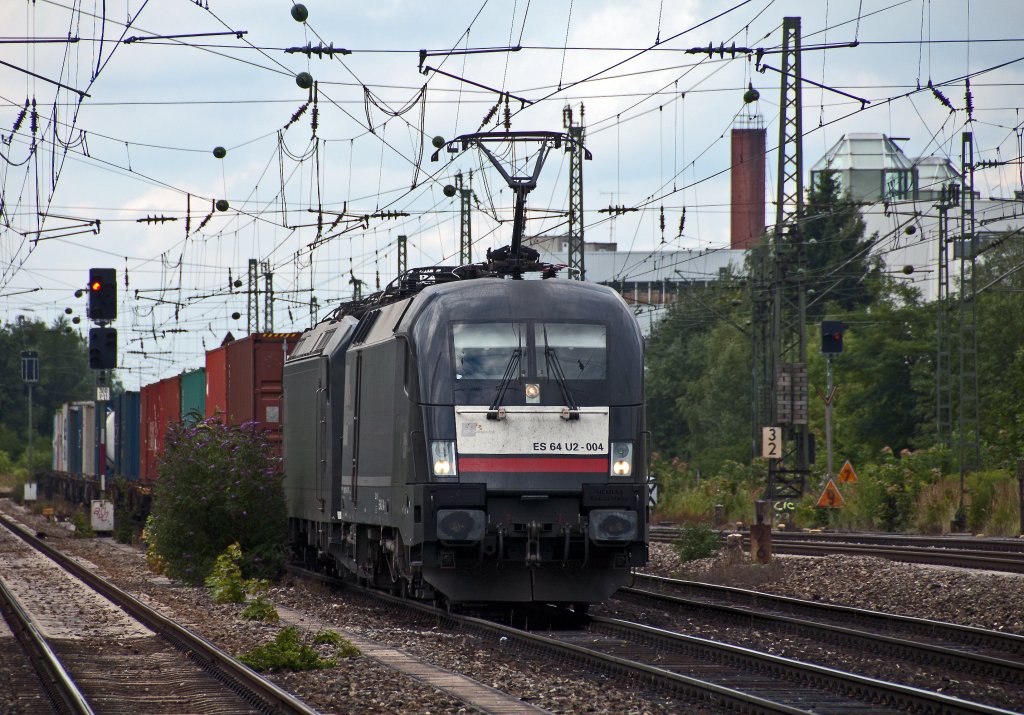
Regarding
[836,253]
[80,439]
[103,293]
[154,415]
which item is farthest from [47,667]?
[836,253]

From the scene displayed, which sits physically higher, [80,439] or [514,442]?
Result: [514,442]

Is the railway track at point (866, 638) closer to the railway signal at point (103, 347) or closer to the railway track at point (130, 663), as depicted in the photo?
the railway track at point (130, 663)

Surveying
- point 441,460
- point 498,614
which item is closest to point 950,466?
point 498,614

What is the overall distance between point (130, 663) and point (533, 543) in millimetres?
3952

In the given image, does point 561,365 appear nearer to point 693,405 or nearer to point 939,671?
point 939,671

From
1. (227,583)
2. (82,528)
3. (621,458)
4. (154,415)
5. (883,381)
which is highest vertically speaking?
(883,381)

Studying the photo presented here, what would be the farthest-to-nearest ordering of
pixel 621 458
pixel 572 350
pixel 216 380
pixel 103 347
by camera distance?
pixel 103 347 < pixel 216 380 < pixel 572 350 < pixel 621 458

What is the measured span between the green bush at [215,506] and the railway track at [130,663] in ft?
4.45

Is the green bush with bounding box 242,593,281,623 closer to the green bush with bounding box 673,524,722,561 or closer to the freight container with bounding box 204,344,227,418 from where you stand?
the freight container with bounding box 204,344,227,418

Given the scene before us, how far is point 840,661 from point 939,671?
0.94m

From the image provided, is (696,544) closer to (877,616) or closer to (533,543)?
(877,616)

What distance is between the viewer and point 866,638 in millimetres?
13008

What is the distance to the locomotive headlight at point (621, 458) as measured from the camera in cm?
1441

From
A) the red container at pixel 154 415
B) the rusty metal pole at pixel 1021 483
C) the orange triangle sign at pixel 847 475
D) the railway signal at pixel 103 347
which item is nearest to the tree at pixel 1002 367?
the orange triangle sign at pixel 847 475
